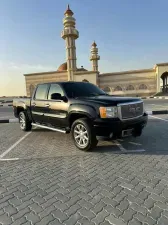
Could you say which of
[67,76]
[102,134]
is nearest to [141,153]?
[102,134]

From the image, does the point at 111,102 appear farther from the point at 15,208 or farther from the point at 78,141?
the point at 15,208

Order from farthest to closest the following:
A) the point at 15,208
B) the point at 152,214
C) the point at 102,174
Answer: the point at 102,174 → the point at 15,208 → the point at 152,214

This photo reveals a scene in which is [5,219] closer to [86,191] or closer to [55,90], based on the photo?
[86,191]

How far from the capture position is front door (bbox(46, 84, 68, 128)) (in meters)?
6.01

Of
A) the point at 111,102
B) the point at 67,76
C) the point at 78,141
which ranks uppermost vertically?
the point at 67,76

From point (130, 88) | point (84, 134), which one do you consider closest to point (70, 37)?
point (130, 88)

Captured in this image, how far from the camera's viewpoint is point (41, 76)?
56344 millimetres

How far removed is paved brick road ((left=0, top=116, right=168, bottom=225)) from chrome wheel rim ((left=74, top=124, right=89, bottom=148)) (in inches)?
9.7

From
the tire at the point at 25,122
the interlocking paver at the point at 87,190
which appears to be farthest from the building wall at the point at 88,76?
the interlocking paver at the point at 87,190

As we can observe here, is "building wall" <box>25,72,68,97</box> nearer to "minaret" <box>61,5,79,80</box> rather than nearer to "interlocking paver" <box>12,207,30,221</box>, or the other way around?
"minaret" <box>61,5,79,80</box>

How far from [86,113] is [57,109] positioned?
4.29 feet

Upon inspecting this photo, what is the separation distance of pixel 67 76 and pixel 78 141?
50.1m

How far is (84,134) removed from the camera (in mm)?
5430

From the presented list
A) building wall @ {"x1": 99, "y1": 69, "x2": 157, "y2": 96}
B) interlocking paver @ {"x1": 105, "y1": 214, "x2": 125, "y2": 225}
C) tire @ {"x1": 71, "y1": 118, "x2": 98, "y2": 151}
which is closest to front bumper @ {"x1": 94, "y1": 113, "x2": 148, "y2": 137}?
tire @ {"x1": 71, "y1": 118, "x2": 98, "y2": 151}
